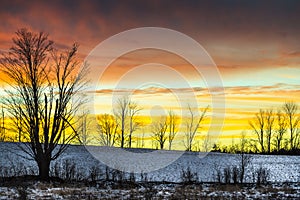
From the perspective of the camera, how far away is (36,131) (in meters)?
34.1

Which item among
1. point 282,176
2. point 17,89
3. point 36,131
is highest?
point 17,89

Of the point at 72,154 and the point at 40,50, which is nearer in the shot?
the point at 40,50

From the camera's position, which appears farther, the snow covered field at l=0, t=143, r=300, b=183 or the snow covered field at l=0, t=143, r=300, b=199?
the snow covered field at l=0, t=143, r=300, b=183

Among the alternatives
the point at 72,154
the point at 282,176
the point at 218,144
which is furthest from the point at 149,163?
the point at 218,144

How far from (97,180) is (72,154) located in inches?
1032

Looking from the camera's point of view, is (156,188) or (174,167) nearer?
(156,188)

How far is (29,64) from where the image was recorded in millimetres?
34469

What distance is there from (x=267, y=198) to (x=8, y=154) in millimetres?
37986

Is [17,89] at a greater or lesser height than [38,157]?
greater

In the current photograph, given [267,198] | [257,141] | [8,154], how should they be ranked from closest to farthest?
[267,198] → [8,154] → [257,141]

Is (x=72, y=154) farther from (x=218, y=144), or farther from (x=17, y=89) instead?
(x=218, y=144)

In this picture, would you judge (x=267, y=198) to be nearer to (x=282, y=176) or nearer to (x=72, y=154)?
(x=282, y=176)

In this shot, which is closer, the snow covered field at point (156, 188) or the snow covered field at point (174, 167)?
the snow covered field at point (156, 188)

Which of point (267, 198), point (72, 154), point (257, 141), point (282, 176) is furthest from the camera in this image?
point (257, 141)
